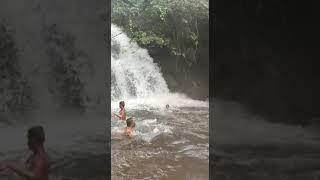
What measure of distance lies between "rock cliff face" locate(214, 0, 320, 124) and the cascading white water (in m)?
0.38

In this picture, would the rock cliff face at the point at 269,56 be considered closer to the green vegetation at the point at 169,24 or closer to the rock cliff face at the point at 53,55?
the green vegetation at the point at 169,24

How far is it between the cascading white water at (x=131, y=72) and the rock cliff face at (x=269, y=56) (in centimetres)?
38

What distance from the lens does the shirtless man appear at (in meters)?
2.48

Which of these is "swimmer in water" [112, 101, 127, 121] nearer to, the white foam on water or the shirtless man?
the white foam on water

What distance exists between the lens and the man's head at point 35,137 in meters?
2.49

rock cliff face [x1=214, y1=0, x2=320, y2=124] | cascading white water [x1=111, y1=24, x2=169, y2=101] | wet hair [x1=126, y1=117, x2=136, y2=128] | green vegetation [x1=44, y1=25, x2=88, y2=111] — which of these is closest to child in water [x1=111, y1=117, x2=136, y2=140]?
wet hair [x1=126, y1=117, x2=136, y2=128]

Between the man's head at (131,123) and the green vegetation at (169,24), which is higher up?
the green vegetation at (169,24)

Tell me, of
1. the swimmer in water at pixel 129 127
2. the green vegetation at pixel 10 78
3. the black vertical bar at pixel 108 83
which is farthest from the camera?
the swimmer in water at pixel 129 127

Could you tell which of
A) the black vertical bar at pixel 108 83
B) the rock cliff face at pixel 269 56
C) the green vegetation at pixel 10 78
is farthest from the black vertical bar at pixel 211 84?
the green vegetation at pixel 10 78

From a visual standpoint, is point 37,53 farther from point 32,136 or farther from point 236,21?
point 236,21

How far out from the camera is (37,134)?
2506mm

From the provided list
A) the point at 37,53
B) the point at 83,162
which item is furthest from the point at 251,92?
the point at 37,53

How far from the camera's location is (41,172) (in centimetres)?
251

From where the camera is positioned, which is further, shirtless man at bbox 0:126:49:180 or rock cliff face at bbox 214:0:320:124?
rock cliff face at bbox 214:0:320:124
